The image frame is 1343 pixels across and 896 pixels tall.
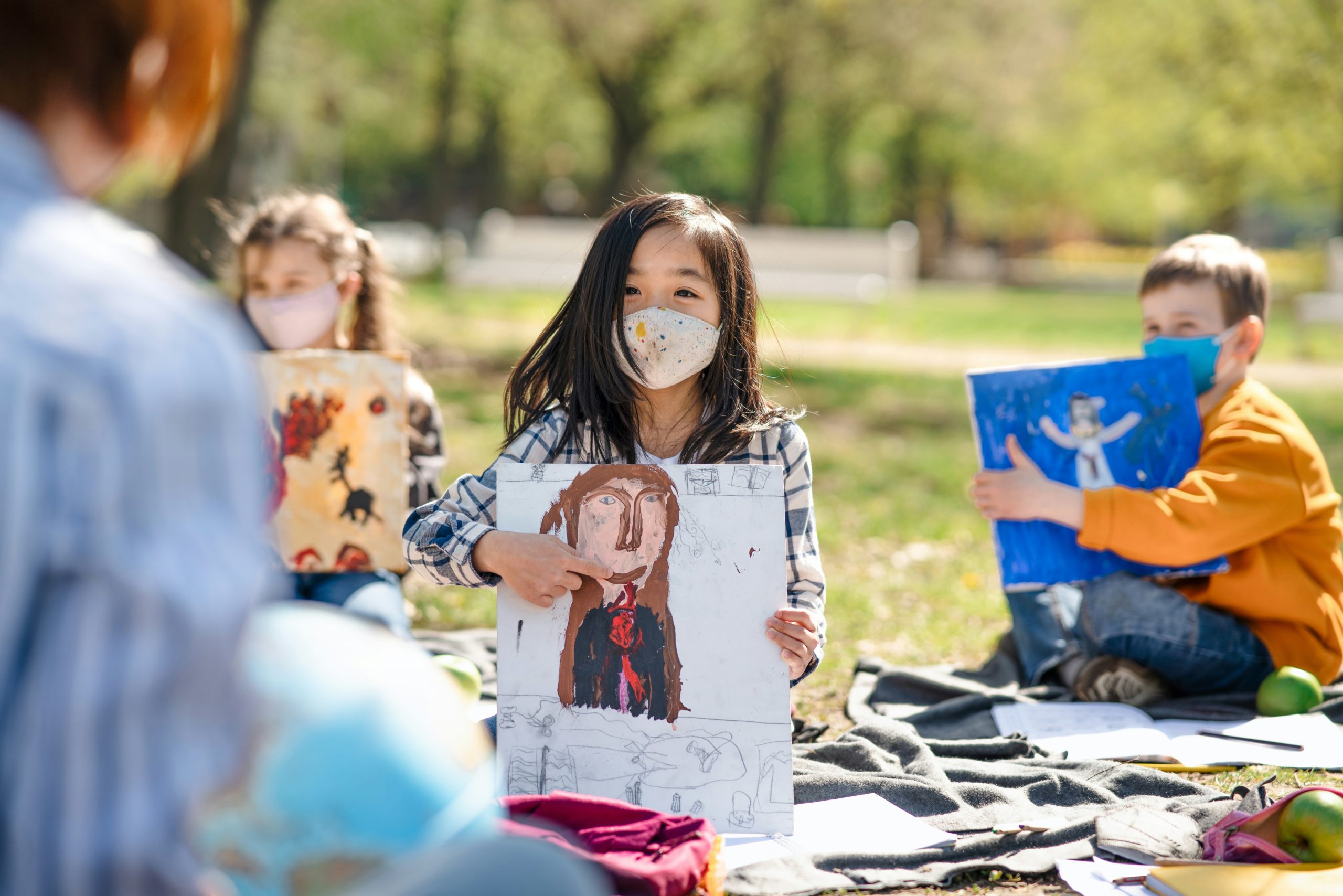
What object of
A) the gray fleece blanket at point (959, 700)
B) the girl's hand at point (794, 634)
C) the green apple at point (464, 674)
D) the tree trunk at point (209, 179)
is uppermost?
the tree trunk at point (209, 179)

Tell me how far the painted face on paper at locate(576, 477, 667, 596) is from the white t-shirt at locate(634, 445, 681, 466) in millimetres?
269

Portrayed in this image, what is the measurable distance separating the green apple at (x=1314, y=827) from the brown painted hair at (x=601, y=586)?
1.41 meters

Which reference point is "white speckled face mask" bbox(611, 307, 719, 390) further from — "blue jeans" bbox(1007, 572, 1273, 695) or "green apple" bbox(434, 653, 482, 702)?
"blue jeans" bbox(1007, 572, 1273, 695)

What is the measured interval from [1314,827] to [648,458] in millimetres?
1814

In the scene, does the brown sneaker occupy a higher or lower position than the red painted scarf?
lower

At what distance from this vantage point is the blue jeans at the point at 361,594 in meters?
3.98

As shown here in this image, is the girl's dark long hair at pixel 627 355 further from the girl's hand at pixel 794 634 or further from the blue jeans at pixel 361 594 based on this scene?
the blue jeans at pixel 361 594

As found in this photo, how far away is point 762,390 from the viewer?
3504 mm

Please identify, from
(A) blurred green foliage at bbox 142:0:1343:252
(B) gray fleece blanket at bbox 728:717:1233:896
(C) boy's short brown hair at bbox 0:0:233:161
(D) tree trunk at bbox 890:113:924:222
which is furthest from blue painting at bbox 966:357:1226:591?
(D) tree trunk at bbox 890:113:924:222

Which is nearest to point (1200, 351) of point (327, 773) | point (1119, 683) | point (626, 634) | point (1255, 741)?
point (1119, 683)

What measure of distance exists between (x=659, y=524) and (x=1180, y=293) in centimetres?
230

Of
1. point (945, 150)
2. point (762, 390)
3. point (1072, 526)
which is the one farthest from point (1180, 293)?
point (945, 150)

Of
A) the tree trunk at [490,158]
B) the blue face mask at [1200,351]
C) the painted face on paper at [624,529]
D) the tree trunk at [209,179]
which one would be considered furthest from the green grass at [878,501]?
the tree trunk at [490,158]

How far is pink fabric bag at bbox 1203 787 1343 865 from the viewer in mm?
2816
